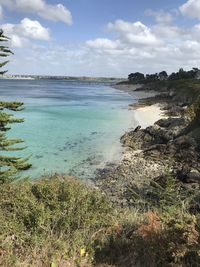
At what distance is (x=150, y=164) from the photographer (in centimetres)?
2448

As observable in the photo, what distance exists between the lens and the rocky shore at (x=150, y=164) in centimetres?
1917

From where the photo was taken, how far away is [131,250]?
659 centimetres

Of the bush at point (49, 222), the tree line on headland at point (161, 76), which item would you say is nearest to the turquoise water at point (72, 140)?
the bush at point (49, 222)

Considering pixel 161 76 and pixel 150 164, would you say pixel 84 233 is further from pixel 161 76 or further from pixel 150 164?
pixel 161 76

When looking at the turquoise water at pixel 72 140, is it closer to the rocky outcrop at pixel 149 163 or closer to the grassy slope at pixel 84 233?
the rocky outcrop at pixel 149 163

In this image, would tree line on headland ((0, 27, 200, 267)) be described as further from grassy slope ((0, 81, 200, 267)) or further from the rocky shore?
the rocky shore

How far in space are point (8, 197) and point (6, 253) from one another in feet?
7.31

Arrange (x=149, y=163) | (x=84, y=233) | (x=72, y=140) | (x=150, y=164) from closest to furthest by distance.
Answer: (x=84, y=233)
(x=150, y=164)
(x=149, y=163)
(x=72, y=140)

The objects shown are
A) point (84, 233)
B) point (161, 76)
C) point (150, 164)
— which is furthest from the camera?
point (161, 76)

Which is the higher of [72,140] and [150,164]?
[150,164]

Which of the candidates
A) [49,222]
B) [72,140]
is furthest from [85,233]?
[72,140]

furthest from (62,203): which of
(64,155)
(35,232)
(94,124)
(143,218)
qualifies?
(94,124)

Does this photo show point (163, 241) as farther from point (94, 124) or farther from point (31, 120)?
point (31, 120)

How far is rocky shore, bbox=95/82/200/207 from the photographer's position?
19172 millimetres
